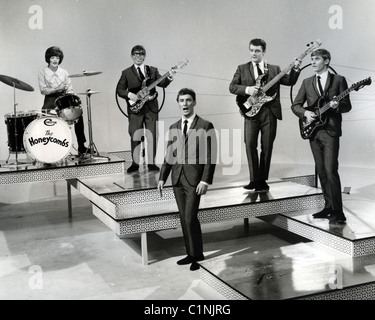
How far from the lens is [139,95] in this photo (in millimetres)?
7531

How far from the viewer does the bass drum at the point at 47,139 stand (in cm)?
739

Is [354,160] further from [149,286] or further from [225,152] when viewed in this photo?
[149,286]

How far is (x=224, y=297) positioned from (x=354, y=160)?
21.3 feet

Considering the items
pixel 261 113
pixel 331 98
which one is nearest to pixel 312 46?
pixel 331 98

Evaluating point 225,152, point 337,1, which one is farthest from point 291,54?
point 225,152

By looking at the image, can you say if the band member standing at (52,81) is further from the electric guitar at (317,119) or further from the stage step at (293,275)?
the stage step at (293,275)

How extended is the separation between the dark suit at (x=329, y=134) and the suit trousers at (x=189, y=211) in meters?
1.29

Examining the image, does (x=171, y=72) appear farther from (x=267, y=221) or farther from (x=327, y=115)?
(x=327, y=115)

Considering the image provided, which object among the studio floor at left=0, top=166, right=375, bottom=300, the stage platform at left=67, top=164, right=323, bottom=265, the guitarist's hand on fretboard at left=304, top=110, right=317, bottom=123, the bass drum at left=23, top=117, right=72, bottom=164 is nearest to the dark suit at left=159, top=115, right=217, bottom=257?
the studio floor at left=0, top=166, right=375, bottom=300

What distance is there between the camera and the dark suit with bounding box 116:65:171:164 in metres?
7.55

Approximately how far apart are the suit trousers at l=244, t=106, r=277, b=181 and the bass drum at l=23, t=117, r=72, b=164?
242cm

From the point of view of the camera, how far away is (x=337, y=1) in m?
10.3

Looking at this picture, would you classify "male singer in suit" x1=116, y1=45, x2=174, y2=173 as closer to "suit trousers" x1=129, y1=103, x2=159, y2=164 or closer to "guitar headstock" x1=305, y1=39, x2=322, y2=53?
"suit trousers" x1=129, y1=103, x2=159, y2=164
